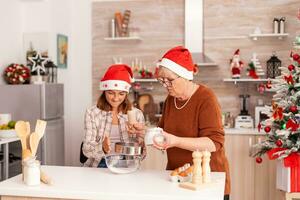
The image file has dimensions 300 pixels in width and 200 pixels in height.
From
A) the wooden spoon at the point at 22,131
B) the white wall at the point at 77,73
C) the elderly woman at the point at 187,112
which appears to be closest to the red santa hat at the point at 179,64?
the elderly woman at the point at 187,112

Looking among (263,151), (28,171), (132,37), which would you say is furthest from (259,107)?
(28,171)

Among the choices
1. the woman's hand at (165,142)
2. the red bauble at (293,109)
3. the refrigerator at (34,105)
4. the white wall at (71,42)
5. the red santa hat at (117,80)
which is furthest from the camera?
the white wall at (71,42)

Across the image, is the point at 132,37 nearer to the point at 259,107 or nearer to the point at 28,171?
the point at 259,107

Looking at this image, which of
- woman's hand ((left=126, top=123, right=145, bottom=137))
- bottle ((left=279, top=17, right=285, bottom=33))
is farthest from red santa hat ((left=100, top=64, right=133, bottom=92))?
bottle ((left=279, top=17, right=285, bottom=33))

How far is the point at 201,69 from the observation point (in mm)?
5672

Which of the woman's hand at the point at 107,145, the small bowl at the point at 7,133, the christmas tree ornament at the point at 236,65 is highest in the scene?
the christmas tree ornament at the point at 236,65

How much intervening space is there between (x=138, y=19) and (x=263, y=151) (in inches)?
99.1

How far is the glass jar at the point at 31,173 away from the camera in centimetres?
228

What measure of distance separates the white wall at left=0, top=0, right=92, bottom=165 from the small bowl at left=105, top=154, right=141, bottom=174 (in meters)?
3.25

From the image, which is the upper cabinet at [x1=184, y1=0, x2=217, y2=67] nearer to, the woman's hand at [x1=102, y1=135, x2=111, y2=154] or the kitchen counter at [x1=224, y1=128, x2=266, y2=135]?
the kitchen counter at [x1=224, y1=128, x2=266, y2=135]

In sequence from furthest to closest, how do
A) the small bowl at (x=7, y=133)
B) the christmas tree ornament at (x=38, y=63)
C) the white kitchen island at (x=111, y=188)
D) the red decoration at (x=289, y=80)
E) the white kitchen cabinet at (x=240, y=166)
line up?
the christmas tree ornament at (x=38, y=63) → the white kitchen cabinet at (x=240, y=166) → the small bowl at (x=7, y=133) → the red decoration at (x=289, y=80) → the white kitchen island at (x=111, y=188)

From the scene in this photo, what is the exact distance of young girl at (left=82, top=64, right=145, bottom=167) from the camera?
2.98m

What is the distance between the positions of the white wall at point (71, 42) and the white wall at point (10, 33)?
77mm

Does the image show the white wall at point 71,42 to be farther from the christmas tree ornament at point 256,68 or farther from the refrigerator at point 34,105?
the christmas tree ornament at point 256,68
